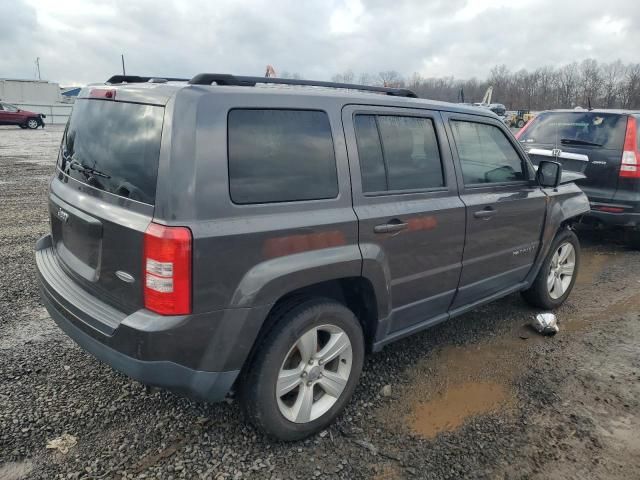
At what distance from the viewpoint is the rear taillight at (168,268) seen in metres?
2.07

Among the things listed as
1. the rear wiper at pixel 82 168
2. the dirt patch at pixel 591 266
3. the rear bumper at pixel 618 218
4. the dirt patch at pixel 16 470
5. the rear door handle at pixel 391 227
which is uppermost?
the rear wiper at pixel 82 168

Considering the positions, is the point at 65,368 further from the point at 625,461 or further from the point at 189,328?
the point at 625,461

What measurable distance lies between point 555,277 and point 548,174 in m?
1.15

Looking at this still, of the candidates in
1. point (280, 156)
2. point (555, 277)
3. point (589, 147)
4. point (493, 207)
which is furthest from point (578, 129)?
point (280, 156)

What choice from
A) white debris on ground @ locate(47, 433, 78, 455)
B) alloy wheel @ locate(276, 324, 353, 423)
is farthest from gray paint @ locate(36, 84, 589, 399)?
white debris on ground @ locate(47, 433, 78, 455)

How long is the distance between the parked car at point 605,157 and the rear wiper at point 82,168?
5.75m

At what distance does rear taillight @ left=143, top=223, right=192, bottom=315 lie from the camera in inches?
81.4

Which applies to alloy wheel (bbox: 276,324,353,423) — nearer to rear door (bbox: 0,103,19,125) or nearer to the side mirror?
the side mirror

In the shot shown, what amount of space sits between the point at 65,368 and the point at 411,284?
92.7 inches

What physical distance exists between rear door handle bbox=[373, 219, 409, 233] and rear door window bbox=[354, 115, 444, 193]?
0.21 metres

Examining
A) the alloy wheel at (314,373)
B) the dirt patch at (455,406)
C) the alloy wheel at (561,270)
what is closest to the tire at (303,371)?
the alloy wheel at (314,373)

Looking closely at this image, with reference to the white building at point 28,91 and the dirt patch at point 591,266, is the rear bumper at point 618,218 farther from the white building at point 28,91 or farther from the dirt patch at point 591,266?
the white building at point 28,91

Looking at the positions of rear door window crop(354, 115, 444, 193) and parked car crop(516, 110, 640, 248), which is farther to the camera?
parked car crop(516, 110, 640, 248)

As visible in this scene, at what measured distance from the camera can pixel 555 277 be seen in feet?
15.2
